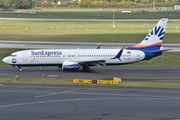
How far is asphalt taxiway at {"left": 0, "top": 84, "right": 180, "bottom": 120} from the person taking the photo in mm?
35656

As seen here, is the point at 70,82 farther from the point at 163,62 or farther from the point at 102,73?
the point at 163,62

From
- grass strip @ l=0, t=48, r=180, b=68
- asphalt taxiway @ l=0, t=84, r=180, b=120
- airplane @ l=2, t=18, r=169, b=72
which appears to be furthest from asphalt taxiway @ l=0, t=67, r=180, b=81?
asphalt taxiway @ l=0, t=84, r=180, b=120

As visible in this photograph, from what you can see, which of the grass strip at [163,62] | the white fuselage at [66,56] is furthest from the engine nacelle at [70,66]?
the grass strip at [163,62]

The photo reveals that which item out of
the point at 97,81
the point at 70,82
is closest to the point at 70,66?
the point at 70,82

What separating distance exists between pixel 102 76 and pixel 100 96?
1557 centimetres

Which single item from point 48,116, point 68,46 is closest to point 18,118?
point 48,116

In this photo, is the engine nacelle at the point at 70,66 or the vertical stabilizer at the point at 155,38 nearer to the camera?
the engine nacelle at the point at 70,66

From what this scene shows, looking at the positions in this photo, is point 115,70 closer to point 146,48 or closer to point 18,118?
point 146,48

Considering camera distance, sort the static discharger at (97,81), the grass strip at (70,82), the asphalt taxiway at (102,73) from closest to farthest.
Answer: the grass strip at (70,82) → the static discharger at (97,81) → the asphalt taxiway at (102,73)

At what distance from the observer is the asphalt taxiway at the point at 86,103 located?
35656 millimetres

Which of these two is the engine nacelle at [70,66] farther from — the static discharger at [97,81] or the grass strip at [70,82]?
the static discharger at [97,81]

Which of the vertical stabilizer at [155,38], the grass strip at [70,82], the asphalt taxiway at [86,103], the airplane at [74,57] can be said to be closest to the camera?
the asphalt taxiway at [86,103]

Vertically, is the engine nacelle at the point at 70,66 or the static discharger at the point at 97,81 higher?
the static discharger at the point at 97,81

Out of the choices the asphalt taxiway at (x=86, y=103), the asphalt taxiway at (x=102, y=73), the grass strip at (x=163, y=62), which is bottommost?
the grass strip at (x=163, y=62)
